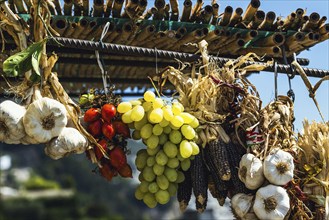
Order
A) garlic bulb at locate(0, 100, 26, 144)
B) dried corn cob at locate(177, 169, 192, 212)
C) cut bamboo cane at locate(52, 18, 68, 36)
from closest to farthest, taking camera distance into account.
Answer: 1. garlic bulb at locate(0, 100, 26, 144)
2. dried corn cob at locate(177, 169, 192, 212)
3. cut bamboo cane at locate(52, 18, 68, 36)

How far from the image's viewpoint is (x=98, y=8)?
1.87m

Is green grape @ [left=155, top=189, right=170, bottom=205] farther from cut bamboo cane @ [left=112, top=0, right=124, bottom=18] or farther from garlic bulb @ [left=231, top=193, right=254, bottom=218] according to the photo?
cut bamboo cane @ [left=112, top=0, right=124, bottom=18]

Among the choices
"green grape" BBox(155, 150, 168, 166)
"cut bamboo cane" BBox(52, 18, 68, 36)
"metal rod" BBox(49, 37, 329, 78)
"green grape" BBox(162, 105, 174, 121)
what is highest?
"cut bamboo cane" BBox(52, 18, 68, 36)

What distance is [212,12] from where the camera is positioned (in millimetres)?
1995

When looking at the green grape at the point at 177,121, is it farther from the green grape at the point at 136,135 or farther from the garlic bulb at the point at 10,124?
the garlic bulb at the point at 10,124

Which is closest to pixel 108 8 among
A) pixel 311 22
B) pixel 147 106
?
pixel 147 106

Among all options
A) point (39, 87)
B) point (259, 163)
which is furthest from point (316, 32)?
point (39, 87)

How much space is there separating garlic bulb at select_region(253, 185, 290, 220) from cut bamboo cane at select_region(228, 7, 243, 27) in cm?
75

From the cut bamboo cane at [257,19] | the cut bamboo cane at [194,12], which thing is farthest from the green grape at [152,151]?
the cut bamboo cane at [257,19]

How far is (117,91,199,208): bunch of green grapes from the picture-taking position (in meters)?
1.53

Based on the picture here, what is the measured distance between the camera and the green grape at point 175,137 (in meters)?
1.54

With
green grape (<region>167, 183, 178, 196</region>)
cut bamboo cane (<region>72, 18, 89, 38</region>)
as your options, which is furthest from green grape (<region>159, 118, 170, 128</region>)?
cut bamboo cane (<region>72, 18, 89, 38</region>)

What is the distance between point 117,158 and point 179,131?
0.21 meters

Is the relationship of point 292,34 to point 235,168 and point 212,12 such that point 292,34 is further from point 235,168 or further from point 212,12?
point 235,168
